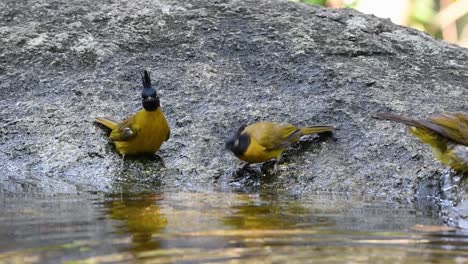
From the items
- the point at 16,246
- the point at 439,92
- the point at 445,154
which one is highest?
the point at 439,92

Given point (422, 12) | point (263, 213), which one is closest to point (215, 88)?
point (263, 213)

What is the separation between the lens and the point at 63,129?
18.6 feet

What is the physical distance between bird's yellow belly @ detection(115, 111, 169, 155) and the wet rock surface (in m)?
0.10

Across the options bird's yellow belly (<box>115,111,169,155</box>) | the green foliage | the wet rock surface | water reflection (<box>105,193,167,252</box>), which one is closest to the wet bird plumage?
the wet rock surface

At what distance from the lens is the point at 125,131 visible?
210 inches

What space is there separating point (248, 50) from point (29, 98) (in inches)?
63.8

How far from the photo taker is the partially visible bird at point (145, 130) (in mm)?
5297

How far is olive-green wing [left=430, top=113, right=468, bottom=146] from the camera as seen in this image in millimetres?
4879

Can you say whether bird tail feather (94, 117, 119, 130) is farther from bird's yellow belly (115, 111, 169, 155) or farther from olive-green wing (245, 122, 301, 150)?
olive-green wing (245, 122, 301, 150)

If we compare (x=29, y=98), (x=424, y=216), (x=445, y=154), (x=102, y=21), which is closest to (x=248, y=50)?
(x=102, y=21)

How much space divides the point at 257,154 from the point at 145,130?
2.27 feet

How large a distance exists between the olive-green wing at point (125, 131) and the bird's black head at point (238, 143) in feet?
1.88

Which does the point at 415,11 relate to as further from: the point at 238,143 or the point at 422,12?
the point at 238,143

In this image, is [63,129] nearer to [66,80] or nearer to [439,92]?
[66,80]
